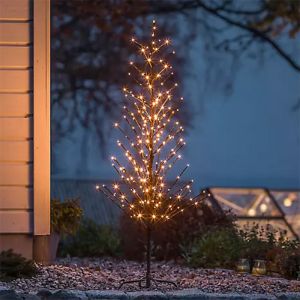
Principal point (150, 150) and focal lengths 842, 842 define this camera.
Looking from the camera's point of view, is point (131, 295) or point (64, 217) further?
point (64, 217)

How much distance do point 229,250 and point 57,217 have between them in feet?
6.32

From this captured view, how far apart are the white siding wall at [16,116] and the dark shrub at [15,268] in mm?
784

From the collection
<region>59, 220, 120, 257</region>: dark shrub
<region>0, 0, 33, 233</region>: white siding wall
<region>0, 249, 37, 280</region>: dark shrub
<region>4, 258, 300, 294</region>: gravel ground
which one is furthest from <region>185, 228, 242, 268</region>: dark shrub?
<region>0, 249, 37, 280</region>: dark shrub

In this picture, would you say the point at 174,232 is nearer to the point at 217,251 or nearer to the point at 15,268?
the point at 217,251

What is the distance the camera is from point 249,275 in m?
8.30

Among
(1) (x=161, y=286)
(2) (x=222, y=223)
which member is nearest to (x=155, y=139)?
(1) (x=161, y=286)

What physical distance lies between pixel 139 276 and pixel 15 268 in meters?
1.31

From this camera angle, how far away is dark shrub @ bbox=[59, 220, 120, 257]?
36.2 feet

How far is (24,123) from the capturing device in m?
8.34

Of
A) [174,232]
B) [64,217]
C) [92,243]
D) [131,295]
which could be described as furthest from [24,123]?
[92,243]

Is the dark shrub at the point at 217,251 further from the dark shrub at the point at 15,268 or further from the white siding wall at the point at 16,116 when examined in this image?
the dark shrub at the point at 15,268

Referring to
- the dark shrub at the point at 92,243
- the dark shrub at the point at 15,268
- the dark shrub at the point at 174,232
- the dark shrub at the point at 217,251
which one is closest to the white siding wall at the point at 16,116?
the dark shrub at the point at 15,268

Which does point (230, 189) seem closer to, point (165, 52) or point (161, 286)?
point (165, 52)

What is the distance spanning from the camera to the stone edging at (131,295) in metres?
6.25
